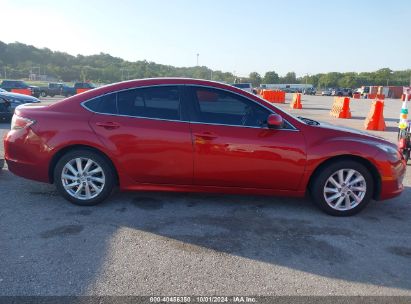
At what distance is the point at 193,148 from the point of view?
4133 millimetres

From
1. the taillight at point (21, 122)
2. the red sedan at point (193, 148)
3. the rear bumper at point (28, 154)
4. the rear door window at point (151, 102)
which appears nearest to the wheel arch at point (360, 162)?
the red sedan at point (193, 148)

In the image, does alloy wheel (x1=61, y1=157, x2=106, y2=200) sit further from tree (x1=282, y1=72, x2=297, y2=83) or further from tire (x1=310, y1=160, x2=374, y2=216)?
tree (x1=282, y1=72, x2=297, y2=83)

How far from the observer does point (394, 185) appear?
4.31m

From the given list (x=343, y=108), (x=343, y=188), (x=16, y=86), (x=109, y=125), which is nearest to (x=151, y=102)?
(x=109, y=125)

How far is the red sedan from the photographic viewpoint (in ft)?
13.6

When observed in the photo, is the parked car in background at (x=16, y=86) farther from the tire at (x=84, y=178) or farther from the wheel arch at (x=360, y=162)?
the wheel arch at (x=360, y=162)

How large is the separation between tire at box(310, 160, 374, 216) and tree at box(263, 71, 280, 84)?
12372 centimetres

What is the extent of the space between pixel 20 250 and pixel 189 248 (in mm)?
1592

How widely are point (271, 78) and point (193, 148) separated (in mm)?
126684

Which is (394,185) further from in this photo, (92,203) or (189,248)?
(92,203)

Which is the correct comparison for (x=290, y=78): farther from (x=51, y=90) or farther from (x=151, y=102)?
(x=151, y=102)

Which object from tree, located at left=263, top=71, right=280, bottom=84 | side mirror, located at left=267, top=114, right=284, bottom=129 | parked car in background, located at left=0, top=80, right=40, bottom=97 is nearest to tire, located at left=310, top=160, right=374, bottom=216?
side mirror, located at left=267, top=114, right=284, bottom=129

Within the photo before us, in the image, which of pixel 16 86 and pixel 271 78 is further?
pixel 271 78

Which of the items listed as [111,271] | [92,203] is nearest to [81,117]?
[92,203]
